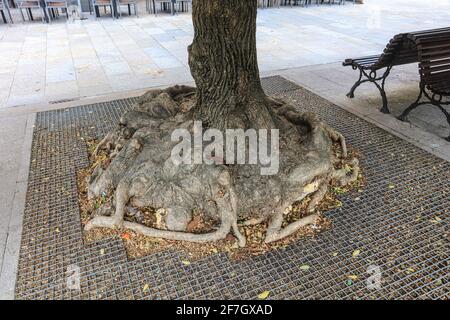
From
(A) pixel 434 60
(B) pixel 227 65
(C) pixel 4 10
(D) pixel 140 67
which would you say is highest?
(B) pixel 227 65

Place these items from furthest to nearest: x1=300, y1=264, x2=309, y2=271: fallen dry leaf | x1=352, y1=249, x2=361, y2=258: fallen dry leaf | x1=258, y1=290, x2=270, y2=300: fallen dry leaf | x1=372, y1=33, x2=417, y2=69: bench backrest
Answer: x1=372, y1=33, x2=417, y2=69: bench backrest, x1=352, y1=249, x2=361, y2=258: fallen dry leaf, x1=300, y1=264, x2=309, y2=271: fallen dry leaf, x1=258, y1=290, x2=270, y2=300: fallen dry leaf

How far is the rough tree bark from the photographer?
3234 mm

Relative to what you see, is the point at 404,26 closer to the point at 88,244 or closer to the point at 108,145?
the point at 108,145

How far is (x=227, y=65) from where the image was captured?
3455 millimetres

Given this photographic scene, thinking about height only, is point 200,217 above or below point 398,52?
below

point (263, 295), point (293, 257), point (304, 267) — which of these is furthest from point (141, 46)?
point (263, 295)

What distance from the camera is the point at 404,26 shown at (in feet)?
37.8

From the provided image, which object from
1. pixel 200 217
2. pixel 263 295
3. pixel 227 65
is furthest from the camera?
pixel 227 65

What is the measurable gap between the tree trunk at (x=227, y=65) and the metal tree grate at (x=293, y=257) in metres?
1.36

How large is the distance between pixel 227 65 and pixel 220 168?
1.02m

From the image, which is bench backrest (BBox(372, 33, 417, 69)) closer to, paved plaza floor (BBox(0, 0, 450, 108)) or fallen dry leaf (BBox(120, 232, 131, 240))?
paved plaza floor (BBox(0, 0, 450, 108))

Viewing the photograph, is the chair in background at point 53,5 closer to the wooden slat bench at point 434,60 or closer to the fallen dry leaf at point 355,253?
the wooden slat bench at point 434,60

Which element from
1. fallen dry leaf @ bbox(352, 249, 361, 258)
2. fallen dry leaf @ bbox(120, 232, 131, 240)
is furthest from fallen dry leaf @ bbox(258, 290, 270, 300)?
fallen dry leaf @ bbox(120, 232, 131, 240)

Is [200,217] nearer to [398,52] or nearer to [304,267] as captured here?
[304,267]
